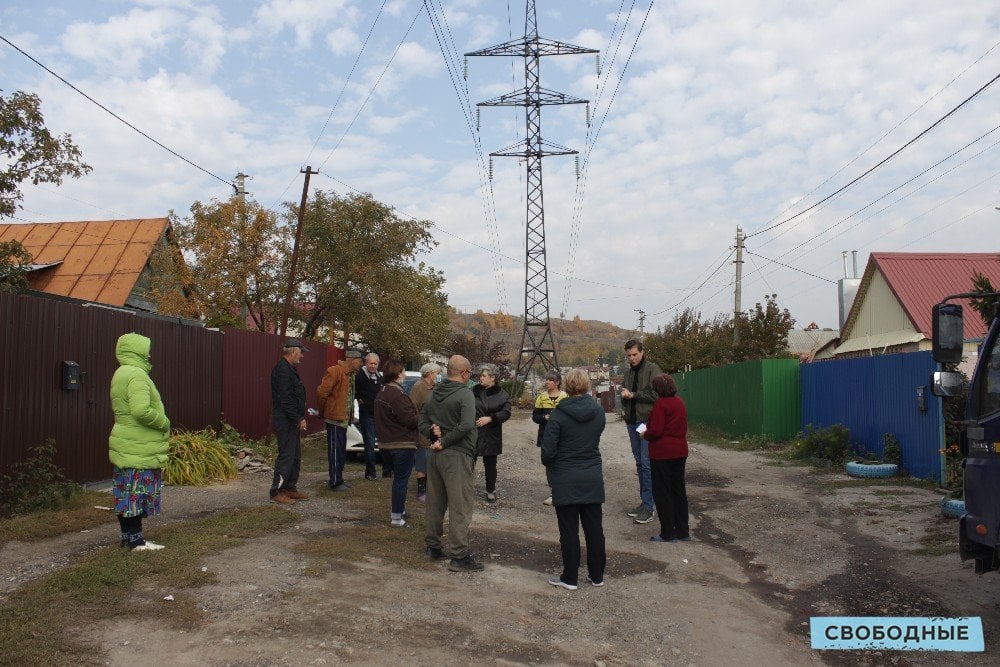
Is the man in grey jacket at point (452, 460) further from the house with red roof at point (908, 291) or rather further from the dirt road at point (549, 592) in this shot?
the house with red roof at point (908, 291)

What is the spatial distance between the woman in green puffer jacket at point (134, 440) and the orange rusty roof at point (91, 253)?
17.5 m

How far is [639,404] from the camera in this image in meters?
8.58

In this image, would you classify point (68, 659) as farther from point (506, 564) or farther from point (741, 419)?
point (741, 419)

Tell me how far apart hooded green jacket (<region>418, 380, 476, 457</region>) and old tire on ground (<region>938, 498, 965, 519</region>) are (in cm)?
503

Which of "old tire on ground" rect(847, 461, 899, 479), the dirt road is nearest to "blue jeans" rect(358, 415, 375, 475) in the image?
the dirt road

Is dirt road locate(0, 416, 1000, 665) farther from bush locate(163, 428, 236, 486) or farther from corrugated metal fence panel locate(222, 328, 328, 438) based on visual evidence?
corrugated metal fence panel locate(222, 328, 328, 438)

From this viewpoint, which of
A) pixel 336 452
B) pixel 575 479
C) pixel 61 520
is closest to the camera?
pixel 575 479

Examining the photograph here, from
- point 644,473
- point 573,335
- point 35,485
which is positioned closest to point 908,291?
point 644,473

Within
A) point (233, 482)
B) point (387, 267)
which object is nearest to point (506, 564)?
point (233, 482)

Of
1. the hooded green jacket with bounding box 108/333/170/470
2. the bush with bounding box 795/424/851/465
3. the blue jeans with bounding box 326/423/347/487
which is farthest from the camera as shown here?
the bush with bounding box 795/424/851/465

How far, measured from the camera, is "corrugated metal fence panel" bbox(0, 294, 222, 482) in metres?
7.53

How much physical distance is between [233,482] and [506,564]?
5.01m

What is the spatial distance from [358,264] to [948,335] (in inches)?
716

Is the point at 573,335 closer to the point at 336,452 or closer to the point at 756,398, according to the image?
the point at 756,398
